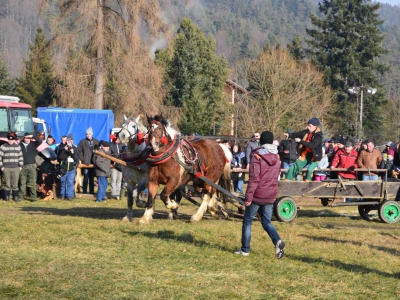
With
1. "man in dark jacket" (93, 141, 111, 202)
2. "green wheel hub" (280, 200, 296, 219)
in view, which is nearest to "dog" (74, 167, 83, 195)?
"man in dark jacket" (93, 141, 111, 202)

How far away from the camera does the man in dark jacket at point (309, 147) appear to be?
1301cm

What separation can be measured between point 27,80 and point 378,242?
47666 mm

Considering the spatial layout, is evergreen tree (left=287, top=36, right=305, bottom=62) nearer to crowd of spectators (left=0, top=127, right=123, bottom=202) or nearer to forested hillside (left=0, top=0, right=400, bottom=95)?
forested hillside (left=0, top=0, right=400, bottom=95)

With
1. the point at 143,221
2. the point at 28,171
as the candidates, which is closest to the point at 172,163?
the point at 143,221

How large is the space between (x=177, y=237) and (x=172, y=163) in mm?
1786

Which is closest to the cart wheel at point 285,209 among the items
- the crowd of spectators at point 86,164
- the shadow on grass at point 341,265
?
the crowd of spectators at point 86,164

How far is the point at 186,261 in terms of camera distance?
9.03 m

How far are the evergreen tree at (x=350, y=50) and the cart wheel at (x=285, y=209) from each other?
43380 mm

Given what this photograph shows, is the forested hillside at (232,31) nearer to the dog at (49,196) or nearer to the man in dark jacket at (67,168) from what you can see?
the man in dark jacket at (67,168)

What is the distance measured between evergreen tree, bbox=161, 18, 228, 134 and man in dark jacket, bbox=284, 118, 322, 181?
28.5m

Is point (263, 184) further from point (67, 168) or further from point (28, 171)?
point (28, 171)

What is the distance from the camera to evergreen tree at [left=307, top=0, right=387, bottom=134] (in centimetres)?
5797

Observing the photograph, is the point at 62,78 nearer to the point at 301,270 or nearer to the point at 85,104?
the point at 85,104

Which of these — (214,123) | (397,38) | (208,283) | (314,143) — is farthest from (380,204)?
(397,38)
